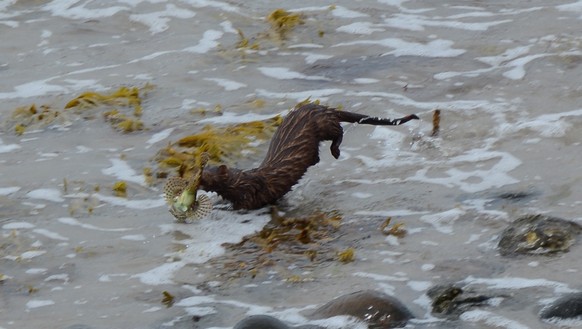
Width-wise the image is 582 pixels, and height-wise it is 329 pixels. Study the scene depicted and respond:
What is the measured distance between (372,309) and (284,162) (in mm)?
1633

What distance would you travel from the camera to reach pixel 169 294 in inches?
211

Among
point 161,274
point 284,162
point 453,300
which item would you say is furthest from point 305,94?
point 453,300

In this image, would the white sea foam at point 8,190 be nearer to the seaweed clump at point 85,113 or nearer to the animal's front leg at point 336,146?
the seaweed clump at point 85,113

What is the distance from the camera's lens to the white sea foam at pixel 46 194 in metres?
6.62

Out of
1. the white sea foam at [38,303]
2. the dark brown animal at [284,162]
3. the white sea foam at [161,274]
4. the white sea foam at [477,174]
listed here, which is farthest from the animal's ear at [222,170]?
the white sea foam at [38,303]

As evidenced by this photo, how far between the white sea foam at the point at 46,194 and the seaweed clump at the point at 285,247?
119 cm

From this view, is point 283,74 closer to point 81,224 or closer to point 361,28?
point 361,28

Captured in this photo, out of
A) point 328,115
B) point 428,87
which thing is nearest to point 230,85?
point 428,87

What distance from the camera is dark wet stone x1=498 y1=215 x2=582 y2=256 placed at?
5461 mm

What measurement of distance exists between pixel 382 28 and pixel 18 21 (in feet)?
10.1

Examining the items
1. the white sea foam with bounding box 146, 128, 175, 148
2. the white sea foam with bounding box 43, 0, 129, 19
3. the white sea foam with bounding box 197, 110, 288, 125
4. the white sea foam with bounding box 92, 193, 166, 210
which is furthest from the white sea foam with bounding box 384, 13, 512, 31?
the white sea foam with bounding box 92, 193, 166, 210

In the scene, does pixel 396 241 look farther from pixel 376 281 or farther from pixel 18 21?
pixel 18 21

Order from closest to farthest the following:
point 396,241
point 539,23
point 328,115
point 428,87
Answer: point 396,241 < point 328,115 < point 428,87 < point 539,23

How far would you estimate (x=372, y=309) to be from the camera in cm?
493
